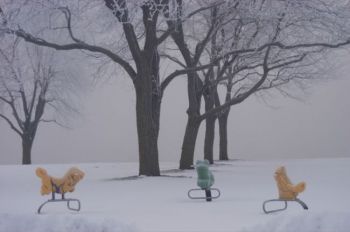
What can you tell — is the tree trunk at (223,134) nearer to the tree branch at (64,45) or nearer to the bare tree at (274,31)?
Result: the bare tree at (274,31)

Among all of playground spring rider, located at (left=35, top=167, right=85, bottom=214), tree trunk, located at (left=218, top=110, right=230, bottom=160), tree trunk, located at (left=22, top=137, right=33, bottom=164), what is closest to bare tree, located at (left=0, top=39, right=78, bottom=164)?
tree trunk, located at (left=22, top=137, right=33, bottom=164)

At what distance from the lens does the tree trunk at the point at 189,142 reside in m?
14.6

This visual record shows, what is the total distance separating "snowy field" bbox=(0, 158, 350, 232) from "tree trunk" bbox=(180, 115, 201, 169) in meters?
3.44

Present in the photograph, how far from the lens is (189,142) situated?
14.8 meters

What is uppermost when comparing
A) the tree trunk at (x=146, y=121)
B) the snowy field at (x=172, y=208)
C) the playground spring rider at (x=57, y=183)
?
the tree trunk at (x=146, y=121)

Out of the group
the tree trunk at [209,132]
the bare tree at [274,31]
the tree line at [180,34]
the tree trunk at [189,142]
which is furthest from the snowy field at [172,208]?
the tree trunk at [209,132]

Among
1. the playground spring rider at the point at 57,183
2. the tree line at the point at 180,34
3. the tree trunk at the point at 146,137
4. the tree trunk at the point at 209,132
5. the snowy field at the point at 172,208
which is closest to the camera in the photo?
the snowy field at the point at 172,208

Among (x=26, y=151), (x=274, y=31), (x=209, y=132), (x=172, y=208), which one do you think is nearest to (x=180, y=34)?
(x=274, y=31)

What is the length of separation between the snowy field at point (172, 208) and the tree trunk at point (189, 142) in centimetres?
344

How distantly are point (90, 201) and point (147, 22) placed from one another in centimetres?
525

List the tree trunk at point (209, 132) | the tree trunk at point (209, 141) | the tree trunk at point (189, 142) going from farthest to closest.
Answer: the tree trunk at point (209, 141) → the tree trunk at point (209, 132) → the tree trunk at point (189, 142)

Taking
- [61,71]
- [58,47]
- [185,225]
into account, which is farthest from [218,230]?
[61,71]

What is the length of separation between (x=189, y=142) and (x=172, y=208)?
26.2ft

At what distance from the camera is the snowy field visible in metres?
5.20
